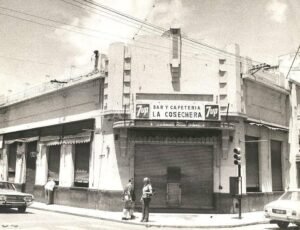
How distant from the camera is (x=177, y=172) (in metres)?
19.4

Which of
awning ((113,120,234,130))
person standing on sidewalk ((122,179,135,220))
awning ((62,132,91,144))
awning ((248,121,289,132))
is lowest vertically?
person standing on sidewalk ((122,179,135,220))

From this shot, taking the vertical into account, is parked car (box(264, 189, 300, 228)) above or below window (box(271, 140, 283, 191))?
below

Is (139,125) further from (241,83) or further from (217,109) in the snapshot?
(241,83)

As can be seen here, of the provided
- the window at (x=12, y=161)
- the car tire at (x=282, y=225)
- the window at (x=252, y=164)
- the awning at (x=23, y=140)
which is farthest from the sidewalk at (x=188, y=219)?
the window at (x=12, y=161)

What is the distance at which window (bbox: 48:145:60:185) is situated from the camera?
2386 cm

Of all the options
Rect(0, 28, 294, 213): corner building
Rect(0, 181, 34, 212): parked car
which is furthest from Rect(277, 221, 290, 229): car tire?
Rect(0, 181, 34, 212): parked car

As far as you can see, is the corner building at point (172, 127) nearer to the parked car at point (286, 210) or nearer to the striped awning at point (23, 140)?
the parked car at point (286, 210)

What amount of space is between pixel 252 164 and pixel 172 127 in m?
6.06

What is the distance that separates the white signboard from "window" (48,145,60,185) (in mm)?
7745

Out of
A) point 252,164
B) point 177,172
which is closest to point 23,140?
point 177,172

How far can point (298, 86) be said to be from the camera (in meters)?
25.4

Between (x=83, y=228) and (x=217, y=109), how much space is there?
9.14 m

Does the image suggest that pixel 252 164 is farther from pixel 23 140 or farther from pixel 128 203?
pixel 23 140

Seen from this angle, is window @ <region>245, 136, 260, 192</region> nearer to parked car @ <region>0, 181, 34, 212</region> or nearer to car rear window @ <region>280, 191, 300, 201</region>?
car rear window @ <region>280, 191, 300, 201</region>
